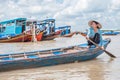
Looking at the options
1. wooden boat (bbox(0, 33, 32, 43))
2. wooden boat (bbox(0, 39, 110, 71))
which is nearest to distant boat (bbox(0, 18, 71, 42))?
wooden boat (bbox(0, 33, 32, 43))

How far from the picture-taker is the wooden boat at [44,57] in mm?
9100

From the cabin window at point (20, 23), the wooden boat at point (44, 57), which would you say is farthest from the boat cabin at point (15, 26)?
the wooden boat at point (44, 57)

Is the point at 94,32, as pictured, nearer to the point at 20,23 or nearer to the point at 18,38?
the point at 18,38

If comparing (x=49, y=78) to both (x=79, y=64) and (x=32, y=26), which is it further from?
(x=32, y=26)

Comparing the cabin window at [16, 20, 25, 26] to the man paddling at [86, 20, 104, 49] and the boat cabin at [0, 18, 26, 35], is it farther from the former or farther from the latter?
the man paddling at [86, 20, 104, 49]

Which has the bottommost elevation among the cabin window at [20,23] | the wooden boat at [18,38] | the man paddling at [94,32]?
the wooden boat at [18,38]

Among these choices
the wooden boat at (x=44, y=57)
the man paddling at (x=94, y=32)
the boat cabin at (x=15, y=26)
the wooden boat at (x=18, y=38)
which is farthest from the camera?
the boat cabin at (x=15, y=26)

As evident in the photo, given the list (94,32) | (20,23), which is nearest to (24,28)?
(20,23)

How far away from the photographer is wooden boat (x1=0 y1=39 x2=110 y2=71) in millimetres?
9100

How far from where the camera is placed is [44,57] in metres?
9.73

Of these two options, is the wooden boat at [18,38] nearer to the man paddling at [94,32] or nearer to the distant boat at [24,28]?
the distant boat at [24,28]

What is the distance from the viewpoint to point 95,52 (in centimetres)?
1130

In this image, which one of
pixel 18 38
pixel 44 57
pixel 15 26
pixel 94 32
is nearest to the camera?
pixel 44 57

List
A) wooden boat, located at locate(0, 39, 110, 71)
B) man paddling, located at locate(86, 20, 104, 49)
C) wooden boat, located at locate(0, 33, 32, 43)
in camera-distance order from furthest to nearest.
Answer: wooden boat, located at locate(0, 33, 32, 43) → man paddling, located at locate(86, 20, 104, 49) → wooden boat, located at locate(0, 39, 110, 71)
